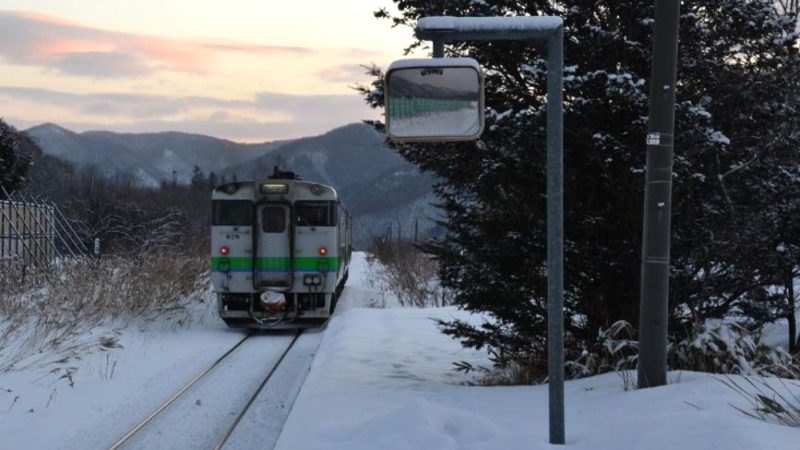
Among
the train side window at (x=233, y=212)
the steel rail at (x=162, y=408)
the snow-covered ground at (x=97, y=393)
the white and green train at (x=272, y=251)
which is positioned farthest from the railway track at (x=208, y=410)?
the train side window at (x=233, y=212)

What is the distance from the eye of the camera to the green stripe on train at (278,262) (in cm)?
1612

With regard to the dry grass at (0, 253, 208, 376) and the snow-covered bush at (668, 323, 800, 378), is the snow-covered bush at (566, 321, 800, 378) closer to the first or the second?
the snow-covered bush at (668, 323, 800, 378)

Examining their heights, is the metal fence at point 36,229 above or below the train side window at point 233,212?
below

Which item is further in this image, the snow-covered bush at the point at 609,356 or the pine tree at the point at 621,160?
the pine tree at the point at 621,160

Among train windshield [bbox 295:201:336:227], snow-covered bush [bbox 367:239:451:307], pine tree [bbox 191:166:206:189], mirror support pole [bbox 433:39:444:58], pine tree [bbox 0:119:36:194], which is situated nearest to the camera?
mirror support pole [bbox 433:39:444:58]

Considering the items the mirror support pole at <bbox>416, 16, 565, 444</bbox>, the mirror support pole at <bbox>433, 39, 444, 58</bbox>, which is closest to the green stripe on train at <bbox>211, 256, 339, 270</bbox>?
the mirror support pole at <bbox>416, 16, 565, 444</bbox>

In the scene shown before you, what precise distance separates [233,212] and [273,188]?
105 centimetres

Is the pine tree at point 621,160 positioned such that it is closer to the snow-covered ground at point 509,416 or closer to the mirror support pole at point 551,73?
the snow-covered ground at point 509,416

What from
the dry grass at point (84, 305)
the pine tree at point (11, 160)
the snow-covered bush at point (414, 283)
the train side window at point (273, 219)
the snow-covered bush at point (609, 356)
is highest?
the pine tree at point (11, 160)

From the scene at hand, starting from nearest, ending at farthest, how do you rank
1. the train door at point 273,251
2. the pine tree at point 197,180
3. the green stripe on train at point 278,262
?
the green stripe on train at point 278,262
the train door at point 273,251
the pine tree at point 197,180

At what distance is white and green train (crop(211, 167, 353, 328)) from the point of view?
16.1 meters

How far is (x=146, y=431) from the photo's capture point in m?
7.55

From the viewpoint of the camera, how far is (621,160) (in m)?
7.80

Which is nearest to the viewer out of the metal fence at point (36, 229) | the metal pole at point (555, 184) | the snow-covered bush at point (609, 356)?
the metal pole at point (555, 184)
